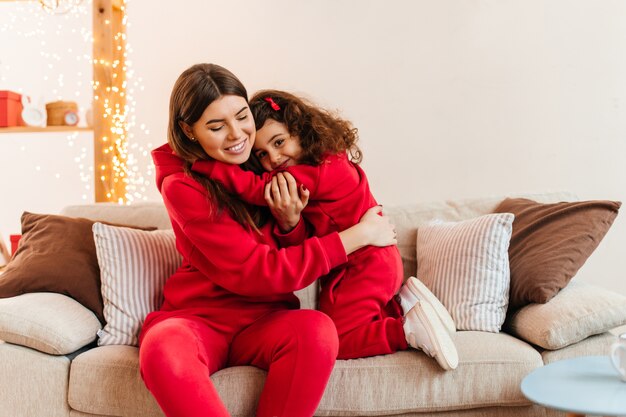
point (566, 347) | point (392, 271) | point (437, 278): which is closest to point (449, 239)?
point (437, 278)

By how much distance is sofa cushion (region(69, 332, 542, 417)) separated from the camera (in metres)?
1.76

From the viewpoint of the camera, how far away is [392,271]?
1996mm

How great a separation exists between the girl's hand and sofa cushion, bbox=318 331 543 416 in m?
0.36

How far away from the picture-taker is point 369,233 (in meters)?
1.93

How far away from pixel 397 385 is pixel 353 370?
0.39 ft

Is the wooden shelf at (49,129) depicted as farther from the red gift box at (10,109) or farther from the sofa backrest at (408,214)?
the sofa backrest at (408,214)

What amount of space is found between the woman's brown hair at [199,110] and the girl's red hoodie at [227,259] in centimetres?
3

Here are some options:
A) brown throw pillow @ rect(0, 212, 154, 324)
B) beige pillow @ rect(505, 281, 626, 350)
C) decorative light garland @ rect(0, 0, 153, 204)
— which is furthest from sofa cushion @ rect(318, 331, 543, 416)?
decorative light garland @ rect(0, 0, 153, 204)

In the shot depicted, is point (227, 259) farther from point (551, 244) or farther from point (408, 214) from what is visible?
point (551, 244)

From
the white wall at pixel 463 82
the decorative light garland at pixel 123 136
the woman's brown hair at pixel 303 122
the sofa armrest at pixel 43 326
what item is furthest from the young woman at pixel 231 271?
the decorative light garland at pixel 123 136

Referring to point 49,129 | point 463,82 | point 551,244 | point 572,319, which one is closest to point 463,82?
point 463,82

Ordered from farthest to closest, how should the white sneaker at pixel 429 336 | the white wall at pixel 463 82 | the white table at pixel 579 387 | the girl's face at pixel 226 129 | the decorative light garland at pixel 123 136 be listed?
the decorative light garland at pixel 123 136 < the white wall at pixel 463 82 < the girl's face at pixel 226 129 < the white sneaker at pixel 429 336 < the white table at pixel 579 387

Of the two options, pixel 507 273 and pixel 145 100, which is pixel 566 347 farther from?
pixel 145 100

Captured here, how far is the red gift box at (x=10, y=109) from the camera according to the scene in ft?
10.3
